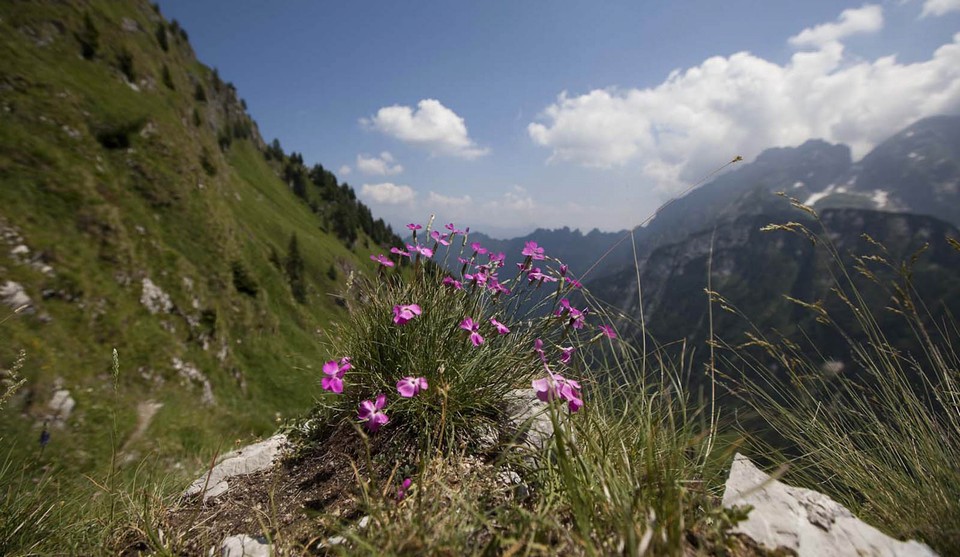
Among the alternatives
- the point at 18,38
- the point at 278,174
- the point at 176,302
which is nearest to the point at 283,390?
the point at 176,302

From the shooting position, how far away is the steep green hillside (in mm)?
11680

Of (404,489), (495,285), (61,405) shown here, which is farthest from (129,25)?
(404,489)

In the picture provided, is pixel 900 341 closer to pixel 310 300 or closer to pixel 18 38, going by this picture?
pixel 310 300

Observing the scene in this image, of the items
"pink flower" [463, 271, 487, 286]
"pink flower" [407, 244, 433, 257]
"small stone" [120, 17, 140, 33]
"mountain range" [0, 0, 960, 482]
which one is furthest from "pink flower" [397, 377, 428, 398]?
"small stone" [120, 17, 140, 33]

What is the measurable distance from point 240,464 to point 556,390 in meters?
3.71

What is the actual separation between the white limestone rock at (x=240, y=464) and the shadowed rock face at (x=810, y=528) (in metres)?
3.76

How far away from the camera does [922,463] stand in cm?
276

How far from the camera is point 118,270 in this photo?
15750mm

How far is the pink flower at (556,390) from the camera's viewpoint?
213 centimetres

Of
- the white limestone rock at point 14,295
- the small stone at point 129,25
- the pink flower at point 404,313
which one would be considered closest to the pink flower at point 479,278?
the pink flower at point 404,313

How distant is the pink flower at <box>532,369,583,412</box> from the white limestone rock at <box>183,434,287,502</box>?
292cm

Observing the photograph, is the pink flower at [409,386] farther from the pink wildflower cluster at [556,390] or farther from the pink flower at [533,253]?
the pink flower at [533,253]

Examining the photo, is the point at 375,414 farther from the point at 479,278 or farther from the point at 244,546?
the point at 479,278

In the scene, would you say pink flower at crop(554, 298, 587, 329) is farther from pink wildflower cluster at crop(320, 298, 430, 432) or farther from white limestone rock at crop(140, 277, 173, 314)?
white limestone rock at crop(140, 277, 173, 314)
